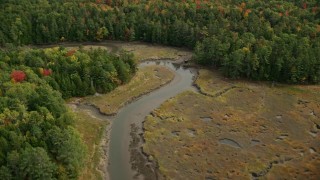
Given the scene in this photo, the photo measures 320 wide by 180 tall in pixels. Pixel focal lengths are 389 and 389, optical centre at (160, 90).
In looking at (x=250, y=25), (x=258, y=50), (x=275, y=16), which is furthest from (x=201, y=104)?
(x=275, y=16)

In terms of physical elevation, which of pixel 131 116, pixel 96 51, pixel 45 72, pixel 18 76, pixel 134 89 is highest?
pixel 96 51

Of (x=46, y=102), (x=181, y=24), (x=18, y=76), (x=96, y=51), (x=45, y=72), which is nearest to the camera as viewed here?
(x=46, y=102)

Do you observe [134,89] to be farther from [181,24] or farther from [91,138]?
[181,24]

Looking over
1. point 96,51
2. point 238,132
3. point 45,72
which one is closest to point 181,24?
point 96,51

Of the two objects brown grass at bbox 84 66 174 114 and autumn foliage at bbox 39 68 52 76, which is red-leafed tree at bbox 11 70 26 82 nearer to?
autumn foliage at bbox 39 68 52 76

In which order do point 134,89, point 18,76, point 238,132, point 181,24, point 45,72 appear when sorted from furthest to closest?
1. point 181,24
2. point 134,89
3. point 45,72
4. point 18,76
5. point 238,132

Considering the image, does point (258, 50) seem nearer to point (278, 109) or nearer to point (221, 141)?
point (278, 109)
